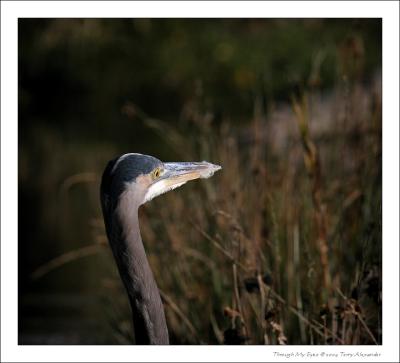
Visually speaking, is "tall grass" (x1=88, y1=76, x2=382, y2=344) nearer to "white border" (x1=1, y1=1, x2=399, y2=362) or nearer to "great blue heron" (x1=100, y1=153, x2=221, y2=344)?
"white border" (x1=1, y1=1, x2=399, y2=362)

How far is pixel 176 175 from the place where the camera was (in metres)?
2.90

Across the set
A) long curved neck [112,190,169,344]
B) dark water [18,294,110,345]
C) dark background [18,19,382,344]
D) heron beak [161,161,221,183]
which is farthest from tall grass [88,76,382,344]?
dark water [18,294,110,345]

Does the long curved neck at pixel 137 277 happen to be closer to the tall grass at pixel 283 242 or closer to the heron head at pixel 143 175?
the heron head at pixel 143 175

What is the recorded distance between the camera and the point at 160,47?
11172 millimetres

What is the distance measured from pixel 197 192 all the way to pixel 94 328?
1529mm

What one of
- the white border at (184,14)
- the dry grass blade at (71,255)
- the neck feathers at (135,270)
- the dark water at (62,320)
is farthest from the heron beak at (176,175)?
the dark water at (62,320)

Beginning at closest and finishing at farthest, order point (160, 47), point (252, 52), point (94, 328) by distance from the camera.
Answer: point (94, 328) → point (160, 47) → point (252, 52)

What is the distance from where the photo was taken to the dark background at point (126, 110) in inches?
155

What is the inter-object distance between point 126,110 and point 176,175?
2.80 feet

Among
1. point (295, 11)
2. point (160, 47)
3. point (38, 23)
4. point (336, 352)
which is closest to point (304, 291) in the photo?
point (336, 352)

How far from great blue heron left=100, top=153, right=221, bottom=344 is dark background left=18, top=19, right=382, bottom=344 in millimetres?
821

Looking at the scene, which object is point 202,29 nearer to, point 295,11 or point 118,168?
point 295,11

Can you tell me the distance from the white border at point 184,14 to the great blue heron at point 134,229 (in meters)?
0.34

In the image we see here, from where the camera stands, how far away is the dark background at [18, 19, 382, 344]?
3.95 metres
